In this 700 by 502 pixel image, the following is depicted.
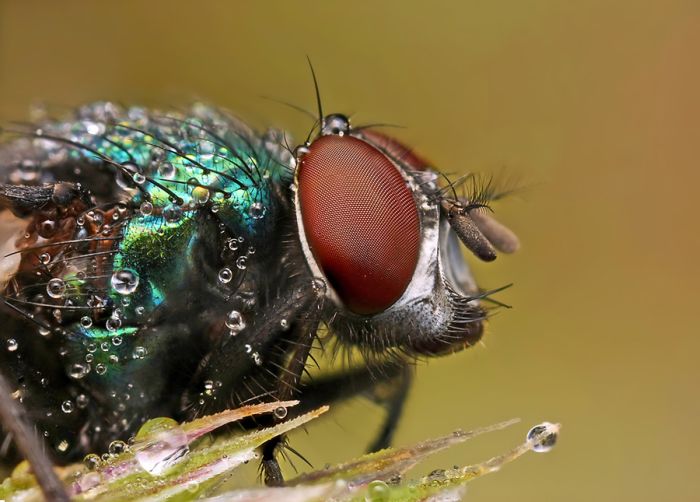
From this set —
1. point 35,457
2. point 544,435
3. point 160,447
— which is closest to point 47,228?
point 160,447

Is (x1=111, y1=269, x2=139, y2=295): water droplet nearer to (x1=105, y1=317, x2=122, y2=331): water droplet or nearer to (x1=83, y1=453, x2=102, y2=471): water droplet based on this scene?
(x1=105, y1=317, x2=122, y2=331): water droplet

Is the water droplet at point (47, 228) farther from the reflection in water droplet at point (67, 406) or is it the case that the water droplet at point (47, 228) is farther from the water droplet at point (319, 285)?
the water droplet at point (319, 285)

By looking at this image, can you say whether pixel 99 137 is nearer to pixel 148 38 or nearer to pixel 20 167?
pixel 20 167

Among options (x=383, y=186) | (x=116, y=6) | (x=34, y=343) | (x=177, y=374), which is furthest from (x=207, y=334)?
(x=116, y=6)

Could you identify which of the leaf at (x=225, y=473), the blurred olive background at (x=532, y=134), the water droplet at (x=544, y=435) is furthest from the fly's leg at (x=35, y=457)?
the blurred olive background at (x=532, y=134)

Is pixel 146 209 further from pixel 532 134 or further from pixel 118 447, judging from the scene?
pixel 532 134

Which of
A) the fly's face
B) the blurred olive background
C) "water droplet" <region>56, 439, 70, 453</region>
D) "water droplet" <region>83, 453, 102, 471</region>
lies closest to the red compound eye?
the fly's face
